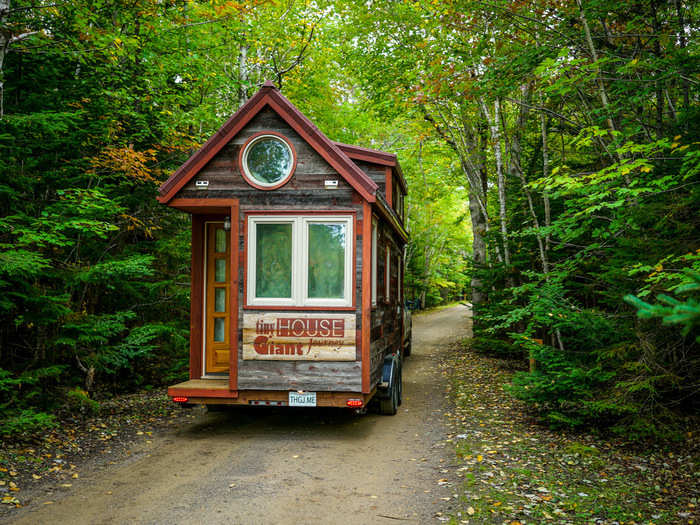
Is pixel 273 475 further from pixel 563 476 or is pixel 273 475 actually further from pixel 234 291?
pixel 563 476

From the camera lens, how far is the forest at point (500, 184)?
6262 mm

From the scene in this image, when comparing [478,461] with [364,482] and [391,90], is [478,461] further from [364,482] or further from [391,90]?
[391,90]

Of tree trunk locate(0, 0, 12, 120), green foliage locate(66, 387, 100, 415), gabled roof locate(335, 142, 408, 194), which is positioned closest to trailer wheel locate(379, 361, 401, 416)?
gabled roof locate(335, 142, 408, 194)

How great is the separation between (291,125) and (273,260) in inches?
77.5

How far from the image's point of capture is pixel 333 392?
7.01m

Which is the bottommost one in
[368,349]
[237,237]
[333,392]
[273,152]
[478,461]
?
[478,461]

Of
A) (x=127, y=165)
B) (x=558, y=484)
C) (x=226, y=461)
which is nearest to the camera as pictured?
(x=558, y=484)

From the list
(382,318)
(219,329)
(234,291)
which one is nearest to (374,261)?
(382,318)

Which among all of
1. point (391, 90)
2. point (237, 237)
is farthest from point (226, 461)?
point (391, 90)

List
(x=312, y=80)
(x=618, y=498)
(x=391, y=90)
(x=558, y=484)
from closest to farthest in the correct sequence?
(x=618, y=498)
(x=558, y=484)
(x=391, y=90)
(x=312, y=80)

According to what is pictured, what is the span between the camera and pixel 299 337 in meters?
7.07

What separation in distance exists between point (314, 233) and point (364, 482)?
3.43 meters

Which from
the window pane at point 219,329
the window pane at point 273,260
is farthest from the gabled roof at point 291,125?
the window pane at point 219,329

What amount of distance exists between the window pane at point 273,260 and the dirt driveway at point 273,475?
212cm
